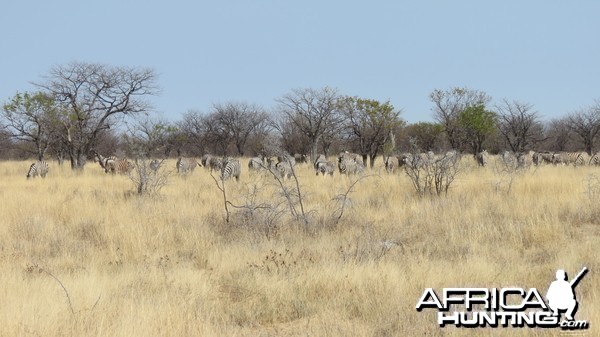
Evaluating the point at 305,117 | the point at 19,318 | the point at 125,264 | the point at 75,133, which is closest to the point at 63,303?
the point at 19,318

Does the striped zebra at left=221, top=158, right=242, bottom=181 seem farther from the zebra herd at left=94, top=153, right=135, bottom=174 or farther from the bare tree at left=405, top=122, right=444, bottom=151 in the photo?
the bare tree at left=405, top=122, right=444, bottom=151

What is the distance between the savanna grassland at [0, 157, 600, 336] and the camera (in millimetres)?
4188

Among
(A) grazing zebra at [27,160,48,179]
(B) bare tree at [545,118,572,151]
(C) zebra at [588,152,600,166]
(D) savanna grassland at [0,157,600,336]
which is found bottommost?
(D) savanna grassland at [0,157,600,336]

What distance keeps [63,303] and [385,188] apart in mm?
9795

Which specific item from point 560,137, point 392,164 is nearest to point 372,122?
point 392,164

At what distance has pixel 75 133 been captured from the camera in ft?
92.4

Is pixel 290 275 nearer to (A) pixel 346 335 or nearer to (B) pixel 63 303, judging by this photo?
(A) pixel 346 335

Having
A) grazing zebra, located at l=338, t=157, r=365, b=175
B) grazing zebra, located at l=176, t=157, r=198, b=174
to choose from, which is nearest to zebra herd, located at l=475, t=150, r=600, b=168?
grazing zebra, located at l=338, t=157, r=365, b=175

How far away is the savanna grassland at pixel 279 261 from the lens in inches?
165

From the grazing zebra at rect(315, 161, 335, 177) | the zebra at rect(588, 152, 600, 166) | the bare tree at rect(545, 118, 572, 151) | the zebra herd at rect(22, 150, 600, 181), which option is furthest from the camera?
the bare tree at rect(545, 118, 572, 151)

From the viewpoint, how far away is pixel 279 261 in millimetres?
6242

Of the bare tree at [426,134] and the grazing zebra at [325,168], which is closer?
the grazing zebra at [325,168]

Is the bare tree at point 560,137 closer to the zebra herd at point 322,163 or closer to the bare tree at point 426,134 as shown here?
the bare tree at point 426,134

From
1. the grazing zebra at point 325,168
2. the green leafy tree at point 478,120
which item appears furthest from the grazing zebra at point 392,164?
the green leafy tree at point 478,120
